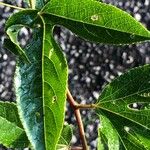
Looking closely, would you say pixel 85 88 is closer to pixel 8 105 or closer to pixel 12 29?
pixel 8 105

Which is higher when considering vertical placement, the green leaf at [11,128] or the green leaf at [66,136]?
the green leaf at [11,128]

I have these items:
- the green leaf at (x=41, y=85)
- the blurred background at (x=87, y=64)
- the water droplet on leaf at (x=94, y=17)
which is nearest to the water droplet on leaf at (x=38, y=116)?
the green leaf at (x=41, y=85)

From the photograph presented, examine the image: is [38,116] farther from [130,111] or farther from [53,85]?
[130,111]

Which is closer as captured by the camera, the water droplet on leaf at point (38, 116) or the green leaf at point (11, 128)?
the water droplet on leaf at point (38, 116)

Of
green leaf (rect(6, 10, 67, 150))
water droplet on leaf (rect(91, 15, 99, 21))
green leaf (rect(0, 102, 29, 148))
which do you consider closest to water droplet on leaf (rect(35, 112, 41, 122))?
green leaf (rect(6, 10, 67, 150))

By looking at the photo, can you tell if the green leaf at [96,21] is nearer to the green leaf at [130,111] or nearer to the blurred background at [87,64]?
the green leaf at [130,111]

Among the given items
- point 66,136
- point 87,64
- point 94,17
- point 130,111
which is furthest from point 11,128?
point 87,64

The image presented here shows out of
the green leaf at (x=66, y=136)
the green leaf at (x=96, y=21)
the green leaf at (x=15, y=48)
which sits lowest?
the green leaf at (x=66, y=136)
